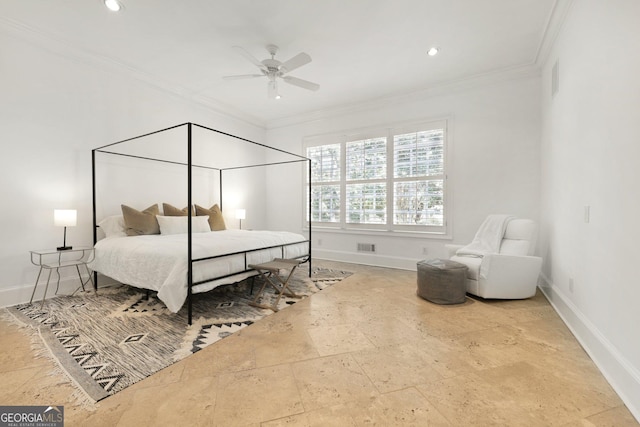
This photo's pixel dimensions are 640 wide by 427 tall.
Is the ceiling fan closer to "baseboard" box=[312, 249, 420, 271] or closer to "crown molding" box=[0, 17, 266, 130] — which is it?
"crown molding" box=[0, 17, 266, 130]

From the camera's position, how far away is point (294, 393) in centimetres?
161

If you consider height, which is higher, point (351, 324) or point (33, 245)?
point (33, 245)

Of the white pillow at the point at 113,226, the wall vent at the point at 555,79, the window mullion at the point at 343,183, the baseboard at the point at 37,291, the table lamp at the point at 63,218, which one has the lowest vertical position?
→ the baseboard at the point at 37,291

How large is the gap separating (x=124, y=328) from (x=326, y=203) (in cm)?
385

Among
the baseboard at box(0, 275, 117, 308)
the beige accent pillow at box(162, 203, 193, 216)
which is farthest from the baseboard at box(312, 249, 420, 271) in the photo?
the baseboard at box(0, 275, 117, 308)

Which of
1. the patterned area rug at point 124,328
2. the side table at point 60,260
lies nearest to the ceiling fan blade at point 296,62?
the patterned area rug at point 124,328

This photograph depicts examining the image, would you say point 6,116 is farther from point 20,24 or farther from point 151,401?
point 151,401

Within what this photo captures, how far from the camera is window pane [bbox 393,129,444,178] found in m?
4.48

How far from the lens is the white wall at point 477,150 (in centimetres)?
391

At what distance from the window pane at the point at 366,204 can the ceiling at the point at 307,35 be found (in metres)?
1.73

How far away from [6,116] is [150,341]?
294 cm

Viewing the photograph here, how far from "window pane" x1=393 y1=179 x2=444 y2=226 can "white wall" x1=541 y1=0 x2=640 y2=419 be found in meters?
1.60

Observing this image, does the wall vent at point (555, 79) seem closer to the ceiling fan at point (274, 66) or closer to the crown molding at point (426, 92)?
the crown molding at point (426, 92)

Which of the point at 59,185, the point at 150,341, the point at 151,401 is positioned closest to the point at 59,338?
the point at 150,341
